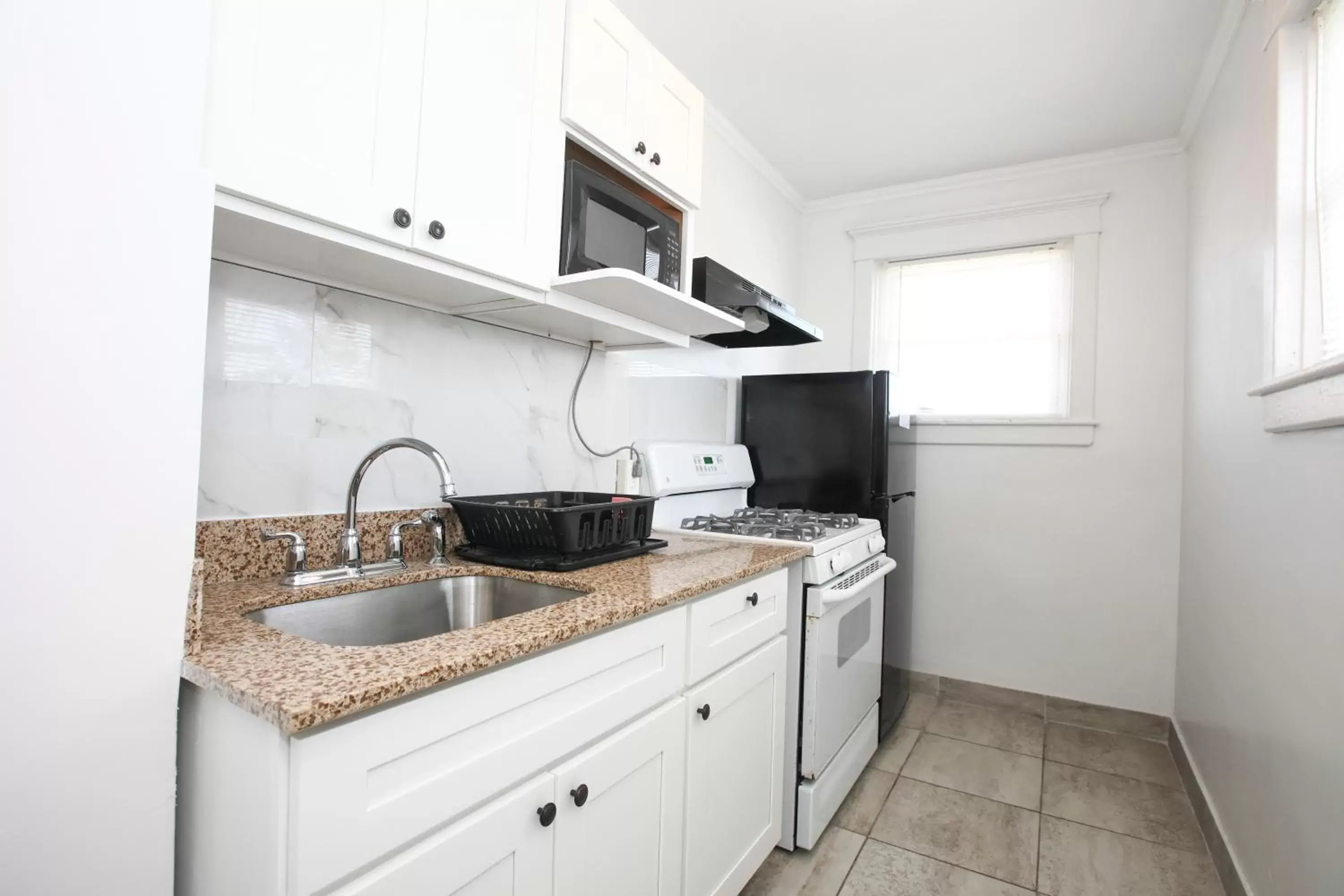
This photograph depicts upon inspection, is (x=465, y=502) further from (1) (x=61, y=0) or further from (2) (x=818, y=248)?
(2) (x=818, y=248)

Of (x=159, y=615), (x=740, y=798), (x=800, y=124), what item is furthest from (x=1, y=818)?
(x=800, y=124)

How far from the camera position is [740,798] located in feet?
5.11

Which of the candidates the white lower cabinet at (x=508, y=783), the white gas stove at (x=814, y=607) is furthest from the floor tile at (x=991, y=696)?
the white lower cabinet at (x=508, y=783)

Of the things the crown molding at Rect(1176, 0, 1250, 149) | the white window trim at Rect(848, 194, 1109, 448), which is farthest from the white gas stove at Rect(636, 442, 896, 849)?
the crown molding at Rect(1176, 0, 1250, 149)

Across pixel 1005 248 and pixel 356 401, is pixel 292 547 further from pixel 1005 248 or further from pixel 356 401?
pixel 1005 248

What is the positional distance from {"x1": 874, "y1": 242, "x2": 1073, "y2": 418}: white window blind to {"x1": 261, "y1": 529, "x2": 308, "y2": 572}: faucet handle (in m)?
2.77

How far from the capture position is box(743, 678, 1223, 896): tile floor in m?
1.79

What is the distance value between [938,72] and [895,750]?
258cm

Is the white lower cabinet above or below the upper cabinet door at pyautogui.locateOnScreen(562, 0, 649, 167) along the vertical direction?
below

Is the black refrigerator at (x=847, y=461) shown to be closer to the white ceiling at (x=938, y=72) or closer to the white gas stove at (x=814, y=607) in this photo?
the white gas stove at (x=814, y=607)

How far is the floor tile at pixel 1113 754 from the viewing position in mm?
2449

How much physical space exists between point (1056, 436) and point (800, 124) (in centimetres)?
180

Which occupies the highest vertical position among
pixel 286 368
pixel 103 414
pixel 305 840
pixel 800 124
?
pixel 800 124

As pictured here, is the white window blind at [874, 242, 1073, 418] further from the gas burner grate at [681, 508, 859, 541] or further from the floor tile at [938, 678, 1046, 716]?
the floor tile at [938, 678, 1046, 716]
